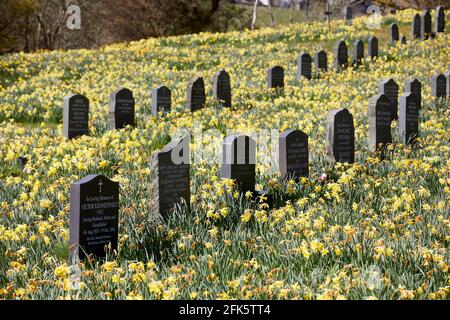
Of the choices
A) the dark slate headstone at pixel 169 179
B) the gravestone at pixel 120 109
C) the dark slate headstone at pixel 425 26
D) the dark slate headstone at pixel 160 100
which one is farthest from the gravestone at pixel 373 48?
the dark slate headstone at pixel 169 179

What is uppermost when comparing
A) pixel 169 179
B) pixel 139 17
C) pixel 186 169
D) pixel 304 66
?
pixel 139 17

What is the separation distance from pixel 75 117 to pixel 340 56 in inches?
393

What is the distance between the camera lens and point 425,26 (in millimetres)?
24062

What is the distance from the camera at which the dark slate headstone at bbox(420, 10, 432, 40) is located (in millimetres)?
23906

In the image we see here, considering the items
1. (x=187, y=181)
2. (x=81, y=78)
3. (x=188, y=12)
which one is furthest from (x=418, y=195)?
(x=188, y=12)

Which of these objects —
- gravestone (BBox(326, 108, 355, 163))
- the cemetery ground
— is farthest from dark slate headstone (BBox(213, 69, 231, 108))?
gravestone (BBox(326, 108, 355, 163))

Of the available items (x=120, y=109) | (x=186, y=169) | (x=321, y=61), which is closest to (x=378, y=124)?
(x=186, y=169)

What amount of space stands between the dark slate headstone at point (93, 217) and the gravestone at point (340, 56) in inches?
565

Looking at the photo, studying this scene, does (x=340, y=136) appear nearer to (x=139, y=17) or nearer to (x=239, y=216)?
(x=239, y=216)

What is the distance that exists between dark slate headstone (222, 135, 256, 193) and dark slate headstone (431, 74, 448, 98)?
7864 millimetres

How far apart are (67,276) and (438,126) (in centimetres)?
725

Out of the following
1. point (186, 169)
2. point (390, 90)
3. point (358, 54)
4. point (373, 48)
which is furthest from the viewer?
point (373, 48)

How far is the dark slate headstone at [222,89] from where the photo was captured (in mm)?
14664
